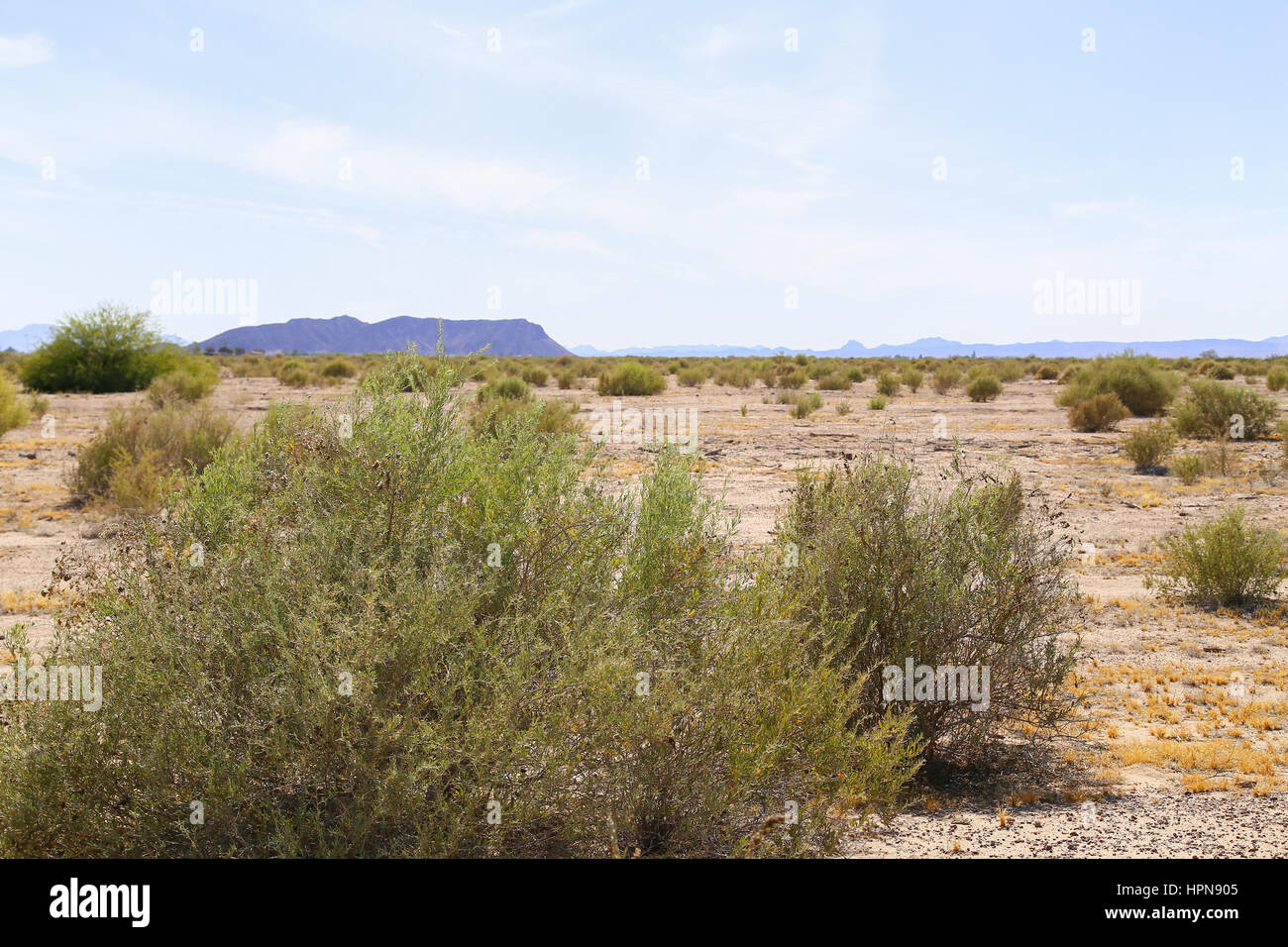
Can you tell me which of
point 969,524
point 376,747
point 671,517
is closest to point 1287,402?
point 969,524

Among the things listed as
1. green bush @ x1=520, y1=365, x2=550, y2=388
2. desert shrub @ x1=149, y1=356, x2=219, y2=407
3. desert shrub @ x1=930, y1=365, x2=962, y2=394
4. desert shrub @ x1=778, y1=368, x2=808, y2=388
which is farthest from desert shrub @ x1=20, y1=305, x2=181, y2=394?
desert shrub @ x1=930, y1=365, x2=962, y2=394

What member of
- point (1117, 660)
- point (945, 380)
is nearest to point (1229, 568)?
point (1117, 660)

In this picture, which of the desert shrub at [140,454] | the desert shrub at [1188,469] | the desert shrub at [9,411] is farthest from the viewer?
the desert shrub at [9,411]

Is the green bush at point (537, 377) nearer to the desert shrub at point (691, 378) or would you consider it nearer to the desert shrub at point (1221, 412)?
the desert shrub at point (691, 378)

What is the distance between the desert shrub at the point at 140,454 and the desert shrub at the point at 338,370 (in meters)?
25.4

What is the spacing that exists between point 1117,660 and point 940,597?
3.20m

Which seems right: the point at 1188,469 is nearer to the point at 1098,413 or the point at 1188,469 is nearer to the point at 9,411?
the point at 1098,413

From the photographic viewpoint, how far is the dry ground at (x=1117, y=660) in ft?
14.4

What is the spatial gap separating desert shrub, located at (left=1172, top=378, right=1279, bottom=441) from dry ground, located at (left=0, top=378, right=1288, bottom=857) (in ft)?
3.69

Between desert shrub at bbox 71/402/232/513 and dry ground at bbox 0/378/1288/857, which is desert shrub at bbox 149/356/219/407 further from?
desert shrub at bbox 71/402/232/513

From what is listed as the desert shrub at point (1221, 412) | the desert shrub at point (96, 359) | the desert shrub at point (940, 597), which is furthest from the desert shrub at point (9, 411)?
the desert shrub at point (1221, 412)

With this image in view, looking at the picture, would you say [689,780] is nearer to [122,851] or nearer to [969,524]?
[122,851]
